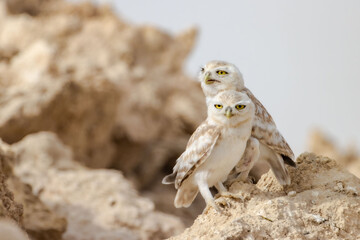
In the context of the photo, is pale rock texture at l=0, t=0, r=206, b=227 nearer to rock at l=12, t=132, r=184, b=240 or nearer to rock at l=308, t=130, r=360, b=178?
rock at l=12, t=132, r=184, b=240

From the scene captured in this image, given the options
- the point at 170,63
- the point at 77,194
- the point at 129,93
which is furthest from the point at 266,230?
the point at 170,63

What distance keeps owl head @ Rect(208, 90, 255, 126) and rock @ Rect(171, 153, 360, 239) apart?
58cm

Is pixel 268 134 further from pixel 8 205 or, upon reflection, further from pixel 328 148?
pixel 328 148

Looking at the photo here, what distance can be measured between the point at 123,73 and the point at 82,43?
1083 mm

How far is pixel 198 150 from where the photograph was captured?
17.7ft

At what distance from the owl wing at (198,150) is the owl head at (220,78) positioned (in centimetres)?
48

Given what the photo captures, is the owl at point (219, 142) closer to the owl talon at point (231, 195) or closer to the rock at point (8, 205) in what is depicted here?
the owl talon at point (231, 195)

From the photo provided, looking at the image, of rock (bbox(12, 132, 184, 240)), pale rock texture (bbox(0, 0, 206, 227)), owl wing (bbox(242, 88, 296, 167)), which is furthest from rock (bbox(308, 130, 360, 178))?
owl wing (bbox(242, 88, 296, 167))

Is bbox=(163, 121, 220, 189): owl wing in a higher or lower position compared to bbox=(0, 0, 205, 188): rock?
lower

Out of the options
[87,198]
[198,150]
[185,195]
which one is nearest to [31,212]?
[87,198]

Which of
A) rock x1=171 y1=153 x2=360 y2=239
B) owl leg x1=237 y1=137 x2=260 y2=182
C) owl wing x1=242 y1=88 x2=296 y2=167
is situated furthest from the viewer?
Answer: owl wing x1=242 y1=88 x2=296 y2=167

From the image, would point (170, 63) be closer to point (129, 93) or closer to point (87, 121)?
point (129, 93)

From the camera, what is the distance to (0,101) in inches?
443

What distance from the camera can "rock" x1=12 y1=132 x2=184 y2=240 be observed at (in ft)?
27.1
